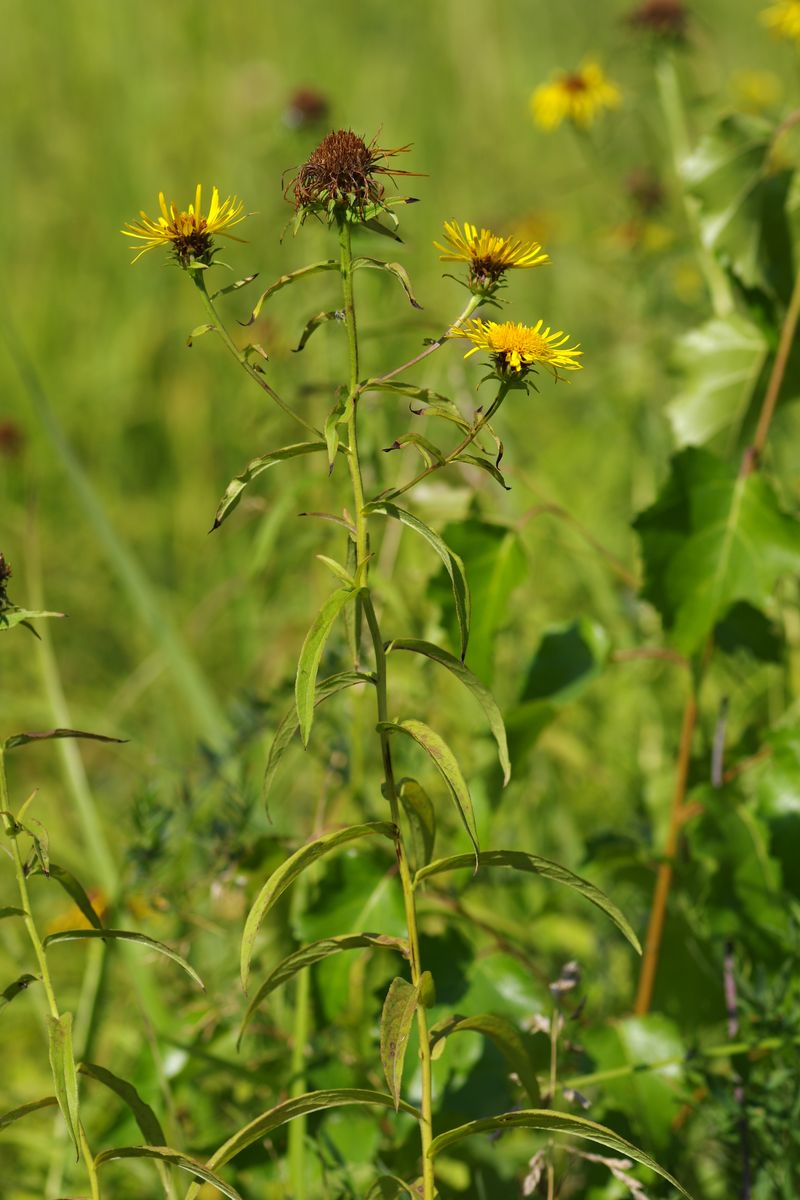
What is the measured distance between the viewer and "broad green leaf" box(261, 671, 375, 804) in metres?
0.88

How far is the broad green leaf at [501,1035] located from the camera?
990 millimetres

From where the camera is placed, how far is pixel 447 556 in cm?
87

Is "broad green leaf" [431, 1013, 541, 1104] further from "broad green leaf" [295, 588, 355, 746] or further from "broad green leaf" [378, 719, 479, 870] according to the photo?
"broad green leaf" [295, 588, 355, 746]

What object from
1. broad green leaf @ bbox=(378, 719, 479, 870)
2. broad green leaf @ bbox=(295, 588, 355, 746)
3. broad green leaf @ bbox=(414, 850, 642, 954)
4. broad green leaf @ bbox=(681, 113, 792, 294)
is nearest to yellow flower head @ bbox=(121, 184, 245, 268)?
broad green leaf @ bbox=(295, 588, 355, 746)

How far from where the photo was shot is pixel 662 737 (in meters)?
2.18

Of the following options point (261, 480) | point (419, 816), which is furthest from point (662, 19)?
point (419, 816)

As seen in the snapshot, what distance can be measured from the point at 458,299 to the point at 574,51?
318 centimetres

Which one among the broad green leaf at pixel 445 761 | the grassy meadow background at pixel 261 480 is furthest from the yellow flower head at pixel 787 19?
the broad green leaf at pixel 445 761

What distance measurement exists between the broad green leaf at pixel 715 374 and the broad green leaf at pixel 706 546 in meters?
0.19

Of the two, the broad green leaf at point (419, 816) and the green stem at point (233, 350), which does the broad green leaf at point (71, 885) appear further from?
the green stem at point (233, 350)

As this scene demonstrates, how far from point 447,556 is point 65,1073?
0.42 meters

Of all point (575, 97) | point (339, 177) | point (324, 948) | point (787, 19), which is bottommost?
point (324, 948)

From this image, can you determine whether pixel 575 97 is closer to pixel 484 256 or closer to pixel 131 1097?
pixel 484 256

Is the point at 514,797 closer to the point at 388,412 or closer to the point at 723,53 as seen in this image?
the point at 388,412
